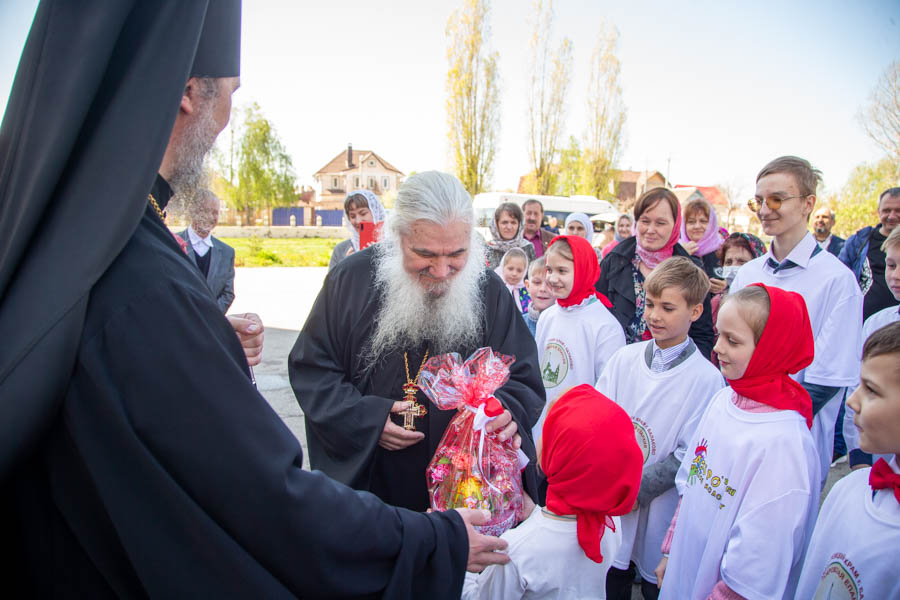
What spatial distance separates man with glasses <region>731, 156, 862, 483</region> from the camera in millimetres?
2873

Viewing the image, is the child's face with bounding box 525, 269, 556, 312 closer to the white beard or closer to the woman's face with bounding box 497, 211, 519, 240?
the woman's face with bounding box 497, 211, 519, 240

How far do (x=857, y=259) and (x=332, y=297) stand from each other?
5.39 meters

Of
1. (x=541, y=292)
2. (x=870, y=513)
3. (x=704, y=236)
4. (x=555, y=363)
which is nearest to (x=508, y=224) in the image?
(x=541, y=292)

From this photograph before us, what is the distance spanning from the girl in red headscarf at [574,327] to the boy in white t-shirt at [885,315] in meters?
1.48

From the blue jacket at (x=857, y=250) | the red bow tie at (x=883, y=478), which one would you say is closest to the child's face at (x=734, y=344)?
the red bow tie at (x=883, y=478)

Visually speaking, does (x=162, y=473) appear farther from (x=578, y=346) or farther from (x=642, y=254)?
(x=642, y=254)

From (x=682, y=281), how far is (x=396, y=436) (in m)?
1.84

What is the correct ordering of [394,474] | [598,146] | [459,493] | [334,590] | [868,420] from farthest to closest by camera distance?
1. [598,146]
2. [394,474]
3. [459,493]
4. [868,420]
5. [334,590]

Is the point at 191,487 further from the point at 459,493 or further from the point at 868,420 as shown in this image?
the point at 868,420

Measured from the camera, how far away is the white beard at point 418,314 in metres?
2.49

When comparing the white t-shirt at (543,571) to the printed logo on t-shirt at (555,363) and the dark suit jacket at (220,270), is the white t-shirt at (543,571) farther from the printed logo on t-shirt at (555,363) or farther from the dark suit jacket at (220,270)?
the dark suit jacket at (220,270)

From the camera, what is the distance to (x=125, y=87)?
977 mm

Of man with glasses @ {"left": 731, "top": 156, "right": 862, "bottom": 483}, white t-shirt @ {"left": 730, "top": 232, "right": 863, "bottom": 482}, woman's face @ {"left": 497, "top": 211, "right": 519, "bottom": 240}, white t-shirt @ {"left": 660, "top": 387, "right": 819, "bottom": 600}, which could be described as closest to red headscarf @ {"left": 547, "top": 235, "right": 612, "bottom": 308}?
man with glasses @ {"left": 731, "top": 156, "right": 862, "bottom": 483}

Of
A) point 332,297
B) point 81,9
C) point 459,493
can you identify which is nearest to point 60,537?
point 81,9
